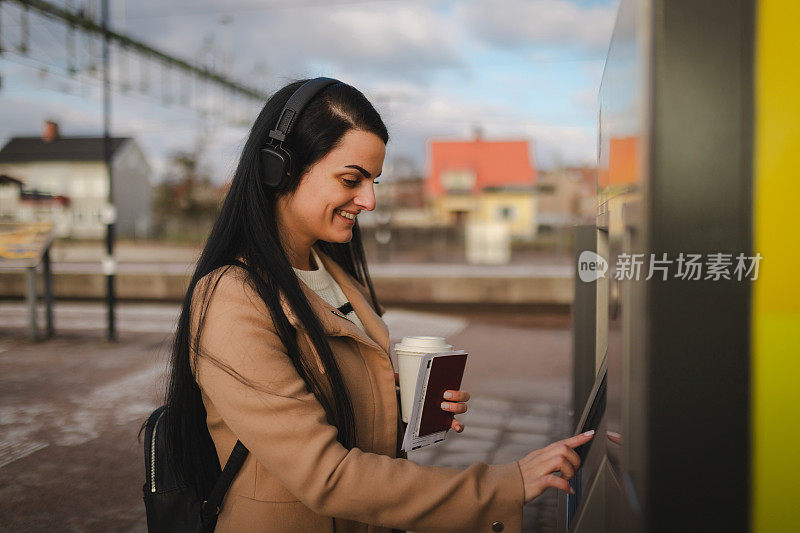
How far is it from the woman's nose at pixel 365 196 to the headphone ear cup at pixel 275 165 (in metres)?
0.18

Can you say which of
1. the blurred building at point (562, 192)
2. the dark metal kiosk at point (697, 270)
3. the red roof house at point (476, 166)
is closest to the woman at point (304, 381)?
the dark metal kiosk at point (697, 270)

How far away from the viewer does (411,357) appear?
1.59m

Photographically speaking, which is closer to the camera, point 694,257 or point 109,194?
point 694,257

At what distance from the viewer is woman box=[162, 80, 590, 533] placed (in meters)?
1.30

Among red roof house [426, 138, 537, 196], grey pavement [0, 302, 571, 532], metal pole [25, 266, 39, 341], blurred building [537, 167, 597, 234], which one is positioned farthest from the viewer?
blurred building [537, 167, 597, 234]

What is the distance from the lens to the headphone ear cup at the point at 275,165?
5.03 feet

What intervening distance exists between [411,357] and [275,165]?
22.6 inches

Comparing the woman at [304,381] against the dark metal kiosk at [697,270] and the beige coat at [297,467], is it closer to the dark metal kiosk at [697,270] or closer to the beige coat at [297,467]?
the beige coat at [297,467]

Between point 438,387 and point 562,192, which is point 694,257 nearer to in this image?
point 438,387

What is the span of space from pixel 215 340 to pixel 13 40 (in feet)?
34.4

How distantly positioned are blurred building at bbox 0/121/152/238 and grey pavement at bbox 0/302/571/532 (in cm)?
184

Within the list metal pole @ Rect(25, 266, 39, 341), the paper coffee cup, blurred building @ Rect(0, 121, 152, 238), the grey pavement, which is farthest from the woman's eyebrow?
metal pole @ Rect(25, 266, 39, 341)

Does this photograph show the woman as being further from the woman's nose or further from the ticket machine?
the ticket machine

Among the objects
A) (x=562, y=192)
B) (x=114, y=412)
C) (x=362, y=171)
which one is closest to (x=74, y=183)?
(x=114, y=412)
